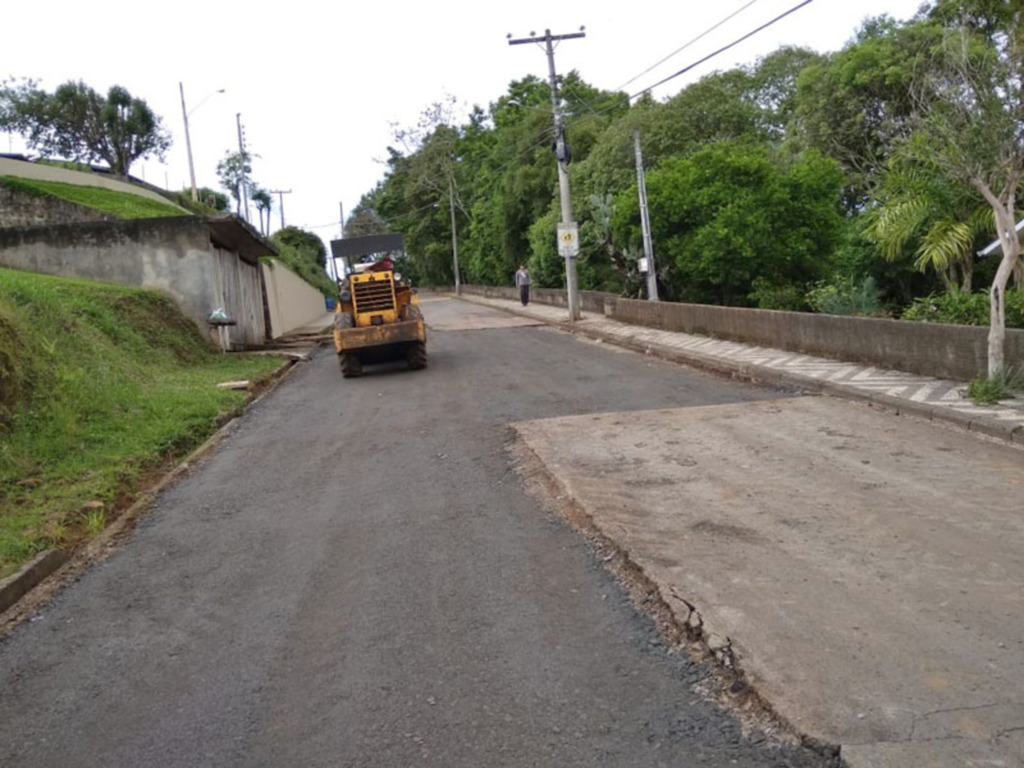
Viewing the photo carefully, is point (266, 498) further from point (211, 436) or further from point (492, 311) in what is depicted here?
point (492, 311)

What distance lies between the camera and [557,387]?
13.6 meters

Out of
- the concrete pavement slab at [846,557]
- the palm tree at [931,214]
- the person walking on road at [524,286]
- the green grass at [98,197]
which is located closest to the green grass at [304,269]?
the green grass at [98,197]

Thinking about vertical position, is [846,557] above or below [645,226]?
below

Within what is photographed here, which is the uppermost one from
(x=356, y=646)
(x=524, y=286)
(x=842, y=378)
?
(x=524, y=286)

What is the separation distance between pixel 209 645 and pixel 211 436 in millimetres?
6806

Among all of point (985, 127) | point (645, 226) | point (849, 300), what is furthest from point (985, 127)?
point (645, 226)

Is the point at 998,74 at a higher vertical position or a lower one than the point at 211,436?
higher

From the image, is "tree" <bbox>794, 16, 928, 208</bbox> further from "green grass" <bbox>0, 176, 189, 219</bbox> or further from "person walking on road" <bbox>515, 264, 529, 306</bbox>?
"green grass" <bbox>0, 176, 189, 219</bbox>

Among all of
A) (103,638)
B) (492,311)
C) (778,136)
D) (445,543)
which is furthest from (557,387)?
(778,136)

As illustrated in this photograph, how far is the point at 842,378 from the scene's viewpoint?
470 inches

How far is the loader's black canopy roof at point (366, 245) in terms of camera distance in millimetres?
21438

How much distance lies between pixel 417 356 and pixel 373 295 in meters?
1.56

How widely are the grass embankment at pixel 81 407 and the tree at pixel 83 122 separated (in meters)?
46.2

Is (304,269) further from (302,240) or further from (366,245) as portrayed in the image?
(366,245)
